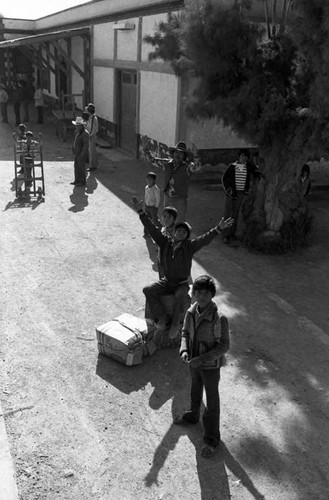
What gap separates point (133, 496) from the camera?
3816 millimetres

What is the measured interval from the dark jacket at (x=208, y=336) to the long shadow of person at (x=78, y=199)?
699 centimetres

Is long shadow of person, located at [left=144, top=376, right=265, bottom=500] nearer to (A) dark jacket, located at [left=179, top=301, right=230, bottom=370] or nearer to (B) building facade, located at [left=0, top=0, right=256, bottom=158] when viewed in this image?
(A) dark jacket, located at [left=179, top=301, right=230, bottom=370]

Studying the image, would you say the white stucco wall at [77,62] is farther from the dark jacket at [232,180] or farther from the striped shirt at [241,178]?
the striped shirt at [241,178]

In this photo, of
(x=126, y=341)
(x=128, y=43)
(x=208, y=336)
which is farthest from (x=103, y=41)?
→ (x=208, y=336)

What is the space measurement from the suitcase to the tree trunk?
4.09m

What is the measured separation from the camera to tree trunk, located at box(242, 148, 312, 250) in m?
8.84

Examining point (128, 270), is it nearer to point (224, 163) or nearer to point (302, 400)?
point (302, 400)

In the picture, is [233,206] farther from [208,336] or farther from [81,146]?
[208,336]

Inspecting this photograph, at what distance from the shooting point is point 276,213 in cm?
909

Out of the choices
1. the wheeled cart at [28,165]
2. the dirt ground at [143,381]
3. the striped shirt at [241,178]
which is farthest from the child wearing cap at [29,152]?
the striped shirt at [241,178]

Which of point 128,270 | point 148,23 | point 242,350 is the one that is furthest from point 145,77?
point 242,350

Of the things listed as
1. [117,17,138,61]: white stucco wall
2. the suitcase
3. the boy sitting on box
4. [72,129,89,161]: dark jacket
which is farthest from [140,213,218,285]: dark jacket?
[117,17,138,61]: white stucco wall

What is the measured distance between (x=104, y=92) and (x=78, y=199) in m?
8.17

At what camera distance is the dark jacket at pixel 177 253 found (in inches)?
216
